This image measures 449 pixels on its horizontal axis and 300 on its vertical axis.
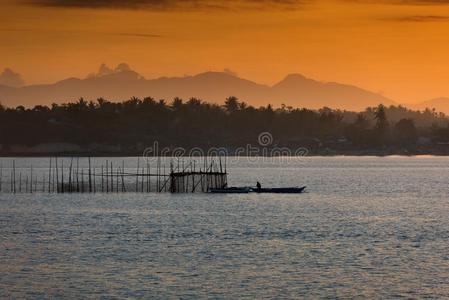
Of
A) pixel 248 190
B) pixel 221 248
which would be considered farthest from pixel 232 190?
pixel 221 248

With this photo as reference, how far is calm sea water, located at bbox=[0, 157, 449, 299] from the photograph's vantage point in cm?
5059

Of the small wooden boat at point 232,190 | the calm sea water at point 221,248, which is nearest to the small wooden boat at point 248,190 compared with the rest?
the small wooden boat at point 232,190

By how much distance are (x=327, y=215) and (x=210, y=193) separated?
30.7 metres

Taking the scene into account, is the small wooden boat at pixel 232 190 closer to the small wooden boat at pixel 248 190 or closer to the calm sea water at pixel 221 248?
the small wooden boat at pixel 248 190

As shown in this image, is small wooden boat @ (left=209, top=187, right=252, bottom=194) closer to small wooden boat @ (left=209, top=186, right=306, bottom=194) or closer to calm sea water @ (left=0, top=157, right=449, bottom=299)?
small wooden boat @ (left=209, top=186, right=306, bottom=194)

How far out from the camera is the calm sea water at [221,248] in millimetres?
50594

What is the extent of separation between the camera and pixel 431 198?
125m

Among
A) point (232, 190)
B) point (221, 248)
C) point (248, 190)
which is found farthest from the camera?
point (248, 190)

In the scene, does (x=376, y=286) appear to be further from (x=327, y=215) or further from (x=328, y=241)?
(x=327, y=215)

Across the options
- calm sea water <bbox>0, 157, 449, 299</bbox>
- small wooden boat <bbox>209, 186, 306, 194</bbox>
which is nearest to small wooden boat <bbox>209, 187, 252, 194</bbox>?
small wooden boat <bbox>209, 186, 306, 194</bbox>

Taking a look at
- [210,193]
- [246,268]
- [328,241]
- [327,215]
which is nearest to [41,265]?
[246,268]

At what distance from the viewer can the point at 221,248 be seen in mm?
Answer: 66188

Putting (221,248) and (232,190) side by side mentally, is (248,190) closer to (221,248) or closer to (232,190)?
(232,190)

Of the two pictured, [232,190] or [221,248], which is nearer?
[221,248]
